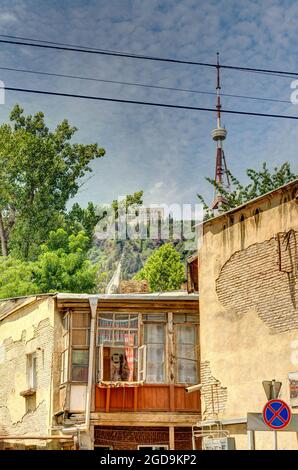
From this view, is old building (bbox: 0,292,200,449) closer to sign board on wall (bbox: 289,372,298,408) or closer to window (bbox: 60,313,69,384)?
window (bbox: 60,313,69,384)

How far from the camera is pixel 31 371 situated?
83.3 ft

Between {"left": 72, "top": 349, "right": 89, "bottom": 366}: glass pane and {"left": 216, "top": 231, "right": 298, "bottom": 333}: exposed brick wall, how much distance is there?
18.2 feet

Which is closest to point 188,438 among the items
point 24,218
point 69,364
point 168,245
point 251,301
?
point 69,364

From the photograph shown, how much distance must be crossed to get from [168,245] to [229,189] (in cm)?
1493

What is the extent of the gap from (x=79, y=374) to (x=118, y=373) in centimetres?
113

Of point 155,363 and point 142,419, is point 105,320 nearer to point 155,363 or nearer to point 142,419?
point 155,363

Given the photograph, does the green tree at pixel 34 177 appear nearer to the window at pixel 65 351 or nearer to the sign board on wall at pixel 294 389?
the window at pixel 65 351

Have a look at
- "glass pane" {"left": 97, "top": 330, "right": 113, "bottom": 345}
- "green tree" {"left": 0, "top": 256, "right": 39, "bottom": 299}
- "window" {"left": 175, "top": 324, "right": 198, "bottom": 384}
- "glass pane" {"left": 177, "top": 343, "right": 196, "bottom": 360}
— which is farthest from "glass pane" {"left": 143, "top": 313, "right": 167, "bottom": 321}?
"green tree" {"left": 0, "top": 256, "right": 39, "bottom": 299}

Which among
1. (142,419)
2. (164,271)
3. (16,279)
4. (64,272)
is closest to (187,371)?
(142,419)

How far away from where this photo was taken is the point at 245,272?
18547 mm

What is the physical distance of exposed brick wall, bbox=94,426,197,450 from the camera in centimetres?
2267

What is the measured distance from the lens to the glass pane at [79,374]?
22.8 meters

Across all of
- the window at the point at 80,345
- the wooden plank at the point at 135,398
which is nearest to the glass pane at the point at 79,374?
the window at the point at 80,345

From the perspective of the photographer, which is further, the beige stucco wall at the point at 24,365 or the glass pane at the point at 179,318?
the beige stucco wall at the point at 24,365
